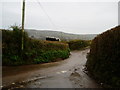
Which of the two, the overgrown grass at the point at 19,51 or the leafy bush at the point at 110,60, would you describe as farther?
the overgrown grass at the point at 19,51

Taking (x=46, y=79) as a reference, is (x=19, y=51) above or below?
above

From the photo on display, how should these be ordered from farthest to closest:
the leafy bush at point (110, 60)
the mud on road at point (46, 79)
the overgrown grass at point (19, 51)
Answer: the overgrown grass at point (19, 51) < the mud on road at point (46, 79) < the leafy bush at point (110, 60)

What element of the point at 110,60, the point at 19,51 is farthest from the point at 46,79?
the point at 19,51

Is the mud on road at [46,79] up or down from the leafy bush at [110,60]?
down

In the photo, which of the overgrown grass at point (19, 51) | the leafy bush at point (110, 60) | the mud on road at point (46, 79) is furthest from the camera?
the overgrown grass at point (19, 51)

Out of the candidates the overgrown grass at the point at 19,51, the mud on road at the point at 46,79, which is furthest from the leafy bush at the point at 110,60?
the overgrown grass at the point at 19,51

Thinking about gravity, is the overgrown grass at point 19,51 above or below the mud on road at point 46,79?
above

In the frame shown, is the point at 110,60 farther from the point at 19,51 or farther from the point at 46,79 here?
the point at 19,51

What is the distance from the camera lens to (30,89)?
714 centimetres

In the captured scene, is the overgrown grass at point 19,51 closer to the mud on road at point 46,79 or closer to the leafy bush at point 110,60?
the mud on road at point 46,79

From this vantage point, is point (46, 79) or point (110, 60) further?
point (46, 79)

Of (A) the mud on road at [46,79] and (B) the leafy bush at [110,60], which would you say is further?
(A) the mud on road at [46,79]

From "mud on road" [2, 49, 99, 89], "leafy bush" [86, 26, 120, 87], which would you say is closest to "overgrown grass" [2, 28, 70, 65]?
"mud on road" [2, 49, 99, 89]

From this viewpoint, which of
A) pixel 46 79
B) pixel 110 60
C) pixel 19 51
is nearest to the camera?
pixel 110 60
